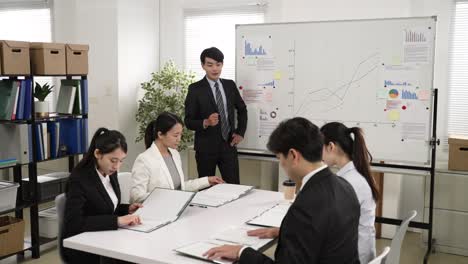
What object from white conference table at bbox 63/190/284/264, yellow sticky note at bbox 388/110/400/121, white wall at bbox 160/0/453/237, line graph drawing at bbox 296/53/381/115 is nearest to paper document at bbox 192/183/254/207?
white conference table at bbox 63/190/284/264

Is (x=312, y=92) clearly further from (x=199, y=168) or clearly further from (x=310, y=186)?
(x=310, y=186)

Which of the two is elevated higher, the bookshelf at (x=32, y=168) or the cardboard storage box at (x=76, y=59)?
the cardboard storage box at (x=76, y=59)

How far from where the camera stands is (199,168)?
14.1ft

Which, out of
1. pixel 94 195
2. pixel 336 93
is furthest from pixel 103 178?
pixel 336 93

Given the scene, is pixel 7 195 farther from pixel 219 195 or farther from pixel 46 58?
pixel 219 195

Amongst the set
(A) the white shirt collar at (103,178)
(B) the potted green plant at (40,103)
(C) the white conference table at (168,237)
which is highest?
(B) the potted green plant at (40,103)

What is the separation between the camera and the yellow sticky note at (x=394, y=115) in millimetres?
3938

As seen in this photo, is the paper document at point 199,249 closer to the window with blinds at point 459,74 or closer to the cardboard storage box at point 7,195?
the cardboard storage box at point 7,195

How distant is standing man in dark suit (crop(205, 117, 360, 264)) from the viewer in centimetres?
166

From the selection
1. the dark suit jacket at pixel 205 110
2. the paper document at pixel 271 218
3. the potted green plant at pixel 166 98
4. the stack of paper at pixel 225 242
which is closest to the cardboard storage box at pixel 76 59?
the dark suit jacket at pixel 205 110

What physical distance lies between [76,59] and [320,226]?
10.5 ft

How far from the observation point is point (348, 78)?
13.5ft

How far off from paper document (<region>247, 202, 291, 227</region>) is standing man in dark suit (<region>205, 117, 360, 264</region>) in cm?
55

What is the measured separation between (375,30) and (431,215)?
1.52 meters
